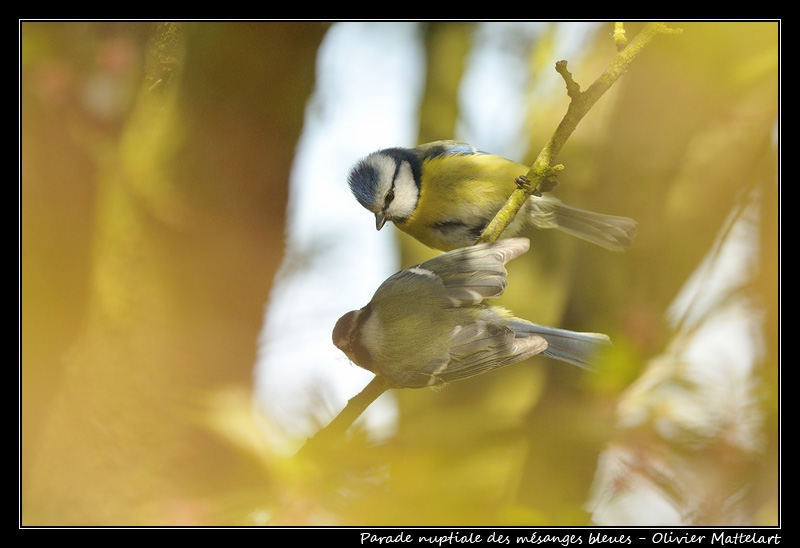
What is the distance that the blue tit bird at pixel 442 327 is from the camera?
79 cm

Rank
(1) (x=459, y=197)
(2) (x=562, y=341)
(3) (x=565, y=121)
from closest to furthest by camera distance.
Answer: (3) (x=565, y=121) → (2) (x=562, y=341) → (1) (x=459, y=197)

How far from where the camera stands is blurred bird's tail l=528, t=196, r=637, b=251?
101 cm

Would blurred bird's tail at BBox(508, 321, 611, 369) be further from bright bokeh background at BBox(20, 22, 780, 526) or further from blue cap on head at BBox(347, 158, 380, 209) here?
blue cap on head at BBox(347, 158, 380, 209)

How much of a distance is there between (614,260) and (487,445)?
19.4 inches

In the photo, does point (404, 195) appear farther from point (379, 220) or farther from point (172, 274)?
point (172, 274)

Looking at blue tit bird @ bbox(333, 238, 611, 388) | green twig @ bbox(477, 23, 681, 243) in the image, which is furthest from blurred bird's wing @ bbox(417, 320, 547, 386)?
green twig @ bbox(477, 23, 681, 243)

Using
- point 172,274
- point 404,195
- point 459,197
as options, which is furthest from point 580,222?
point 172,274

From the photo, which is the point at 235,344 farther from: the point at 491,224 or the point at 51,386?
the point at 491,224

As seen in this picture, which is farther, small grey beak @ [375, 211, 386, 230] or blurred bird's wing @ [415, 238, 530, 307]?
small grey beak @ [375, 211, 386, 230]

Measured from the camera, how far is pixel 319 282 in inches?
40.5

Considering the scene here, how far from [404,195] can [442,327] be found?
0.34 m

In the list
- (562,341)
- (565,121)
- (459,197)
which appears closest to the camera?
(565,121)

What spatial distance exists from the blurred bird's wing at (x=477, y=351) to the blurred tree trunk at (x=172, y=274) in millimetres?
422

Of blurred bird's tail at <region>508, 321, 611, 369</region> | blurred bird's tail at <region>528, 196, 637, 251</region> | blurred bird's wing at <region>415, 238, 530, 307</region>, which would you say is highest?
blurred bird's tail at <region>528, 196, 637, 251</region>
